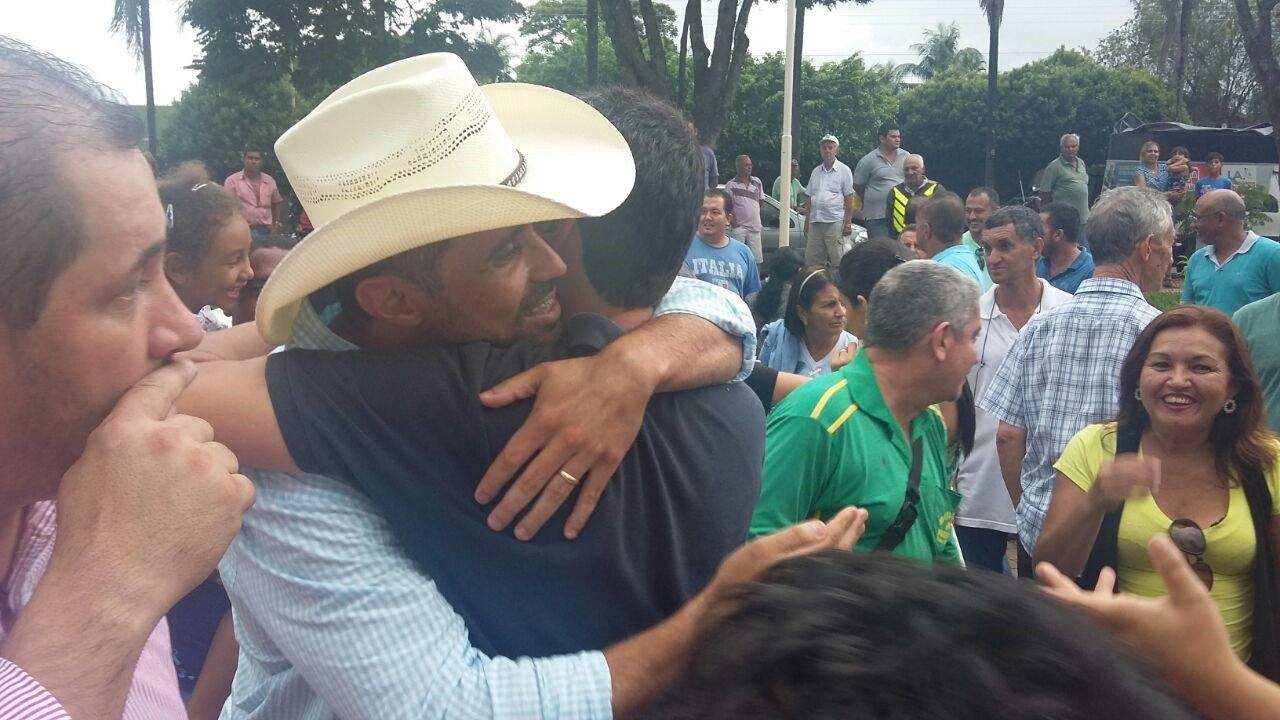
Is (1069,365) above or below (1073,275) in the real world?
below

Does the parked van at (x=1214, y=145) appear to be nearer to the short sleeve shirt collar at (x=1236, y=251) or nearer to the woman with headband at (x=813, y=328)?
→ the short sleeve shirt collar at (x=1236, y=251)

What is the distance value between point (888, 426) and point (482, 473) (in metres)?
2.00

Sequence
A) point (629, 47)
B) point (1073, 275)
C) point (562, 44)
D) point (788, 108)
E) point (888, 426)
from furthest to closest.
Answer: point (562, 44), point (629, 47), point (788, 108), point (1073, 275), point (888, 426)

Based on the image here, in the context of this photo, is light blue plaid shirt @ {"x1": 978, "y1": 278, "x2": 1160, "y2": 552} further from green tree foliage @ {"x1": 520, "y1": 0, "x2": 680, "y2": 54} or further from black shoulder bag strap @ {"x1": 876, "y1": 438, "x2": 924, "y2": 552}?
green tree foliage @ {"x1": 520, "y1": 0, "x2": 680, "y2": 54}

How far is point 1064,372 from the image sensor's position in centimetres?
455

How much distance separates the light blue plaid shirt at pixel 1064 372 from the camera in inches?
175

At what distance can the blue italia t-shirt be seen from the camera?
8461mm

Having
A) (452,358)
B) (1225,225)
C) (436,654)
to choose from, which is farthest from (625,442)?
(1225,225)

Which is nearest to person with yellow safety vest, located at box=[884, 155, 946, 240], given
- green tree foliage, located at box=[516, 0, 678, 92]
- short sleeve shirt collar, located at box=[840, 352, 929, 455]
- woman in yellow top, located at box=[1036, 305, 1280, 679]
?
woman in yellow top, located at box=[1036, 305, 1280, 679]

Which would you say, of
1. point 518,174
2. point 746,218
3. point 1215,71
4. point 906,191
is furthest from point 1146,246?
point 1215,71

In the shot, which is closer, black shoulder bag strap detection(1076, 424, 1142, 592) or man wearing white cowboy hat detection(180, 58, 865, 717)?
man wearing white cowboy hat detection(180, 58, 865, 717)

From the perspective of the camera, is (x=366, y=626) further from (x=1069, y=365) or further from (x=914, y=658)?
(x=1069, y=365)

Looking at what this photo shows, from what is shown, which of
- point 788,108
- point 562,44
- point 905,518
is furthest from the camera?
point 562,44

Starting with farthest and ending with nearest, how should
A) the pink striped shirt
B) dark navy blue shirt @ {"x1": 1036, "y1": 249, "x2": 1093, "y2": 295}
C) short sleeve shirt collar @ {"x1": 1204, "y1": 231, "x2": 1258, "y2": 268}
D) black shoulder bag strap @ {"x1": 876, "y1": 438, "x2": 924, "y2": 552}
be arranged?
dark navy blue shirt @ {"x1": 1036, "y1": 249, "x2": 1093, "y2": 295} → short sleeve shirt collar @ {"x1": 1204, "y1": 231, "x2": 1258, "y2": 268} → black shoulder bag strap @ {"x1": 876, "y1": 438, "x2": 924, "y2": 552} → the pink striped shirt
